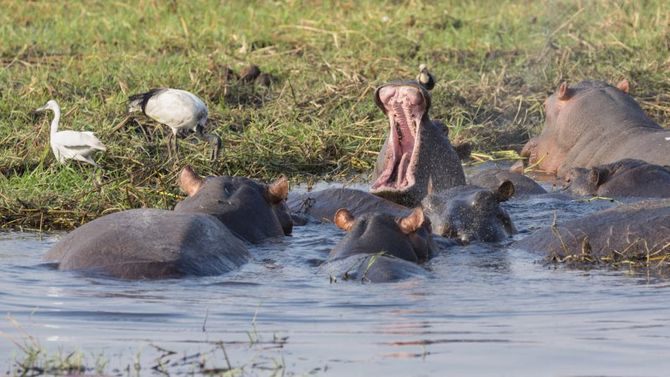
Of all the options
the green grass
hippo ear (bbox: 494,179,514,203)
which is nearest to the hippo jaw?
hippo ear (bbox: 494,179,514,203)

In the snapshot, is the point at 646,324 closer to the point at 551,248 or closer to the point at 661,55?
the point at 551,248

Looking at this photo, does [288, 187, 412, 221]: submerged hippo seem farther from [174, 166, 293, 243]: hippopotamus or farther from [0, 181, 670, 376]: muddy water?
[0, 181, 670, 376]: muddy water

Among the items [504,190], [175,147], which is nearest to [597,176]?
[504,190]

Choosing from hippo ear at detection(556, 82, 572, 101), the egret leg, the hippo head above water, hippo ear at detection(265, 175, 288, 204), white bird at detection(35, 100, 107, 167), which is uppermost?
the hippo head above water

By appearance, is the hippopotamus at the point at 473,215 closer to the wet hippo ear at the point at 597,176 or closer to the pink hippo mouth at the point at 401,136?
the pink hippo mouth at the point at 401,136

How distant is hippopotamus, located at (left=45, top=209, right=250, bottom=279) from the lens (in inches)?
222

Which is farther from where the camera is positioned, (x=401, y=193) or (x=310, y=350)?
(x=401, y=193)

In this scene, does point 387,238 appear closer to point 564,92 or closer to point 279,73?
point 564,92

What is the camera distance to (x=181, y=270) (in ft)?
18.5

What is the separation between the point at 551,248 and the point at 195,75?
4.98 metres

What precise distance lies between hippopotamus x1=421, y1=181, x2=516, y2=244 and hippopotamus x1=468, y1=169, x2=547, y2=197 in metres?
1.15

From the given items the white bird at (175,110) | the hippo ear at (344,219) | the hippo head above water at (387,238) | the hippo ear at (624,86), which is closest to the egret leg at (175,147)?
the white bird at (175,110)

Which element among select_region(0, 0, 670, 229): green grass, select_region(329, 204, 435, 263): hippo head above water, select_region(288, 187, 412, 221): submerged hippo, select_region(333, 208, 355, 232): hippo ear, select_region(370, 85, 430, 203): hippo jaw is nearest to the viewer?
select_region(329, 204, 435, 263): hippo head above water

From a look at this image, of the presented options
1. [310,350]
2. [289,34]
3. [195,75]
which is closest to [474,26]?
[289,34]
